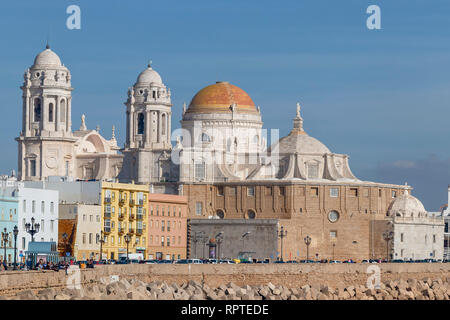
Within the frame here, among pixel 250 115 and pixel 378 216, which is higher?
pixel 250 115

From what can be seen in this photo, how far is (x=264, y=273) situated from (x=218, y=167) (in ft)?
151

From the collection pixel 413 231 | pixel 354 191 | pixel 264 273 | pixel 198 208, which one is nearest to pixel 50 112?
pixel 198 208

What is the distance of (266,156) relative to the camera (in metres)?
148

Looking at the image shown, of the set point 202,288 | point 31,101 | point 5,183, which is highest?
point 31,101

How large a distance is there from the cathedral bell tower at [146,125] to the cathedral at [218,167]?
10 cm

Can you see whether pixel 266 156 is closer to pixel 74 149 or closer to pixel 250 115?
pixel 250 115

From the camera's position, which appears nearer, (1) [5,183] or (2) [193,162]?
(1) [5,183]

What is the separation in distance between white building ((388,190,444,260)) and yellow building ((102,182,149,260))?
25.6 m

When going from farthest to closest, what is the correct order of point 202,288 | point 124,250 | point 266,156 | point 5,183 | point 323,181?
point 266,156 < point 323,181 < point 124,250 < point 5,183 < point 202,288

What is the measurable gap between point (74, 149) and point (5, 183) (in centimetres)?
3201

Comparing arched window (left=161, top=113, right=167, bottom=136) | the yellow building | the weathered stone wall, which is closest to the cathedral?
arched window (left=161, top=113, right=167, bottom=136)

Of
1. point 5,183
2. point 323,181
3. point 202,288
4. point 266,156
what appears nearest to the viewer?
point 202,288

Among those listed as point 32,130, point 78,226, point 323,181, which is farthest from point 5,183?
point 323,181

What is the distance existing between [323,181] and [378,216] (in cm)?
630
